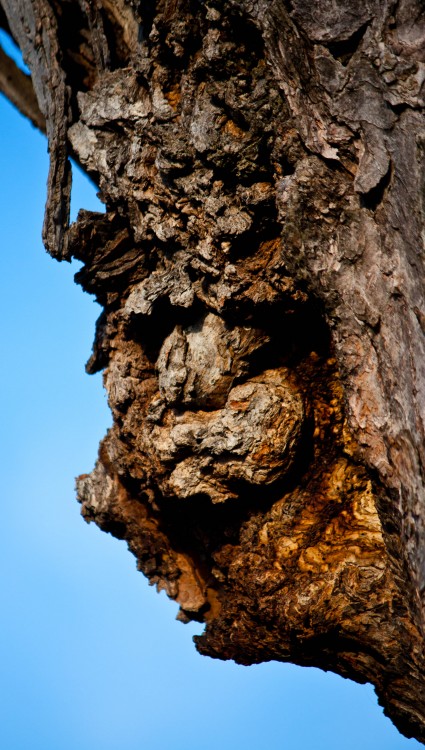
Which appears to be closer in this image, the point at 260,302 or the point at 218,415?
the point at 260,302

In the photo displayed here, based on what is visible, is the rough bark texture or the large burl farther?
the large burl

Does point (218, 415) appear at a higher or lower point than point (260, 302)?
lower

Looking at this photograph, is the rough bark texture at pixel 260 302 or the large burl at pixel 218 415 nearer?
the rough bark texture at pixel 260 302

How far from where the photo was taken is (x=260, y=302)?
489 centimetres

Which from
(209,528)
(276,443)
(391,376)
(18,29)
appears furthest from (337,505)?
(18,29)

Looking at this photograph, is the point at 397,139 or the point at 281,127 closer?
the point at 397,139

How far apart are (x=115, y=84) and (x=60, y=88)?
0.72 meters

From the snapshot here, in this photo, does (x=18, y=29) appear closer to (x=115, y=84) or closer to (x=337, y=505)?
(x=115, y=84)

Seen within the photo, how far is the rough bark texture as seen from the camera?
385 centimetres

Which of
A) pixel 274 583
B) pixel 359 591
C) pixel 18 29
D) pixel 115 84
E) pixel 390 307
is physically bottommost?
pixel 359 591

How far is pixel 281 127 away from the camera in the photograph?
4461 mm

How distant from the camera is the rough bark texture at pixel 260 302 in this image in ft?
12.6

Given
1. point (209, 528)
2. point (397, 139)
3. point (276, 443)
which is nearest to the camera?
point (397, 139)

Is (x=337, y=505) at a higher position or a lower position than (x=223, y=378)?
lower
